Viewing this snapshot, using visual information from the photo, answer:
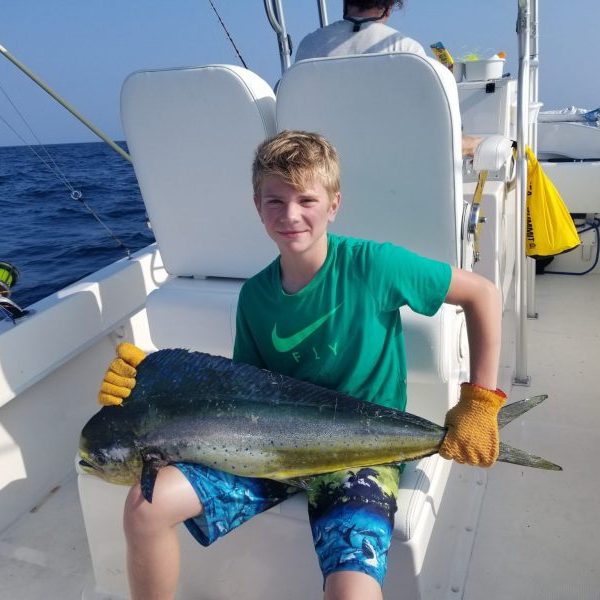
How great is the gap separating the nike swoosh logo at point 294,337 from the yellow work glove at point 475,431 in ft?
1.35

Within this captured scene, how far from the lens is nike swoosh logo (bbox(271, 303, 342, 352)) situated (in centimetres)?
161

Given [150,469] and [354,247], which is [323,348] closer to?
[354,247]

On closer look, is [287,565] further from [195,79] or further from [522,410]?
[195,79]

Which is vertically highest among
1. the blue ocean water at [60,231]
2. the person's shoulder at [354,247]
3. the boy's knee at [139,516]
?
the person's shoulder at [354,247]

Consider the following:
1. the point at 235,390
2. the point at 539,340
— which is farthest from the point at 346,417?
the point at 539,340

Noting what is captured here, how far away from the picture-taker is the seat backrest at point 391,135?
170 centimetres

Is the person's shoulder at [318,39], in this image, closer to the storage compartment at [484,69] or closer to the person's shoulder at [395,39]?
the person's shoulder at [395,39]

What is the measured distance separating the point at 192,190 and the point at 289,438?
104cm

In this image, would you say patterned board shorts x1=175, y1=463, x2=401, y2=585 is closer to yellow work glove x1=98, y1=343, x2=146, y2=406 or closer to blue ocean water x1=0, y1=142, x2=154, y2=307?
yellow work glove x1=98, y1=343, x2=146, y2=406

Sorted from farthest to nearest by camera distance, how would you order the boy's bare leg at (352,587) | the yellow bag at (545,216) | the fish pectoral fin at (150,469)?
the yellow bag at (545,216) < the fish pectoral fin at (150,469) < the boy's bare leg at (352,587)

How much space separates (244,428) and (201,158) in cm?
100

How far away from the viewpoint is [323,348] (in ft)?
5.32

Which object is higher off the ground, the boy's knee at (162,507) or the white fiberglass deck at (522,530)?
the boy's knee at (162,507)

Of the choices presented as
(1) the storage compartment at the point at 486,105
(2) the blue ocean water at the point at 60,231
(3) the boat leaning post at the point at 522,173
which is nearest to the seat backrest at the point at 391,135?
(3) the boat leaning post at the point at 522,173
